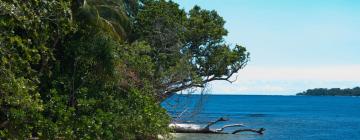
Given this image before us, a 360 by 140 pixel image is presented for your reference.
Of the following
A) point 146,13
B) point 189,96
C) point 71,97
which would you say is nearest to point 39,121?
point 71,97

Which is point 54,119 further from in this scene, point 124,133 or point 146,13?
point 146,13

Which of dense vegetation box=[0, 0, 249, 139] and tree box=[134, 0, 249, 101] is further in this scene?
tree box=[134, 0, 249, 101]

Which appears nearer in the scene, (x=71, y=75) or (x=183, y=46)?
(x=71, y=75)

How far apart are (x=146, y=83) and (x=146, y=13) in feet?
34.2

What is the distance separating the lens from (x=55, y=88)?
53.8ft

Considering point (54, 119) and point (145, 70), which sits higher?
point (145, 70)

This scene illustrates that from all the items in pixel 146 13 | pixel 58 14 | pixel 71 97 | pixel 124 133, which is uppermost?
pixel 146 13

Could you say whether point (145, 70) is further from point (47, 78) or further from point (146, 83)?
point (47, 78)

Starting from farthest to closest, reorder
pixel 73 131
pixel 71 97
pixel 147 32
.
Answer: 1. pixel 147 32
2. pixel 71 97
3. pixel 73 131

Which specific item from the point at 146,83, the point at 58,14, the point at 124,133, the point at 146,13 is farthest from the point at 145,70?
the point at 146,13

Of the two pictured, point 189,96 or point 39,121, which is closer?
point 39,121

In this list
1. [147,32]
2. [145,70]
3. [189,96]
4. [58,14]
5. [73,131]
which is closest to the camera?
[58,14]

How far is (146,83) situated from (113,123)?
3584 millimetres

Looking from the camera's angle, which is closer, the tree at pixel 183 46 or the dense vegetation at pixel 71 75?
the dense vegetation at pixel 71 75
